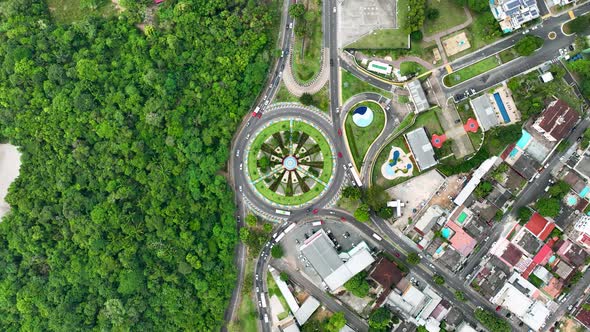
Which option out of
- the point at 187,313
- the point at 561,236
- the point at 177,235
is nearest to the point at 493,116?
the point at 561,236

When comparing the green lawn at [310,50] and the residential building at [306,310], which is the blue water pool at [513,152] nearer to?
the green lawn at [310,50]

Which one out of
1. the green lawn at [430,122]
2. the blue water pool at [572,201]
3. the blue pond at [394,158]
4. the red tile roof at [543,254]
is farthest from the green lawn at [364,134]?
the red tile roof at [543,254]

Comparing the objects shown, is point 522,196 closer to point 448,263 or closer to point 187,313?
point 448,263

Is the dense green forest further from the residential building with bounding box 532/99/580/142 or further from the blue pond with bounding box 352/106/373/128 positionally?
the residential building with bounding box 532/99/580/142

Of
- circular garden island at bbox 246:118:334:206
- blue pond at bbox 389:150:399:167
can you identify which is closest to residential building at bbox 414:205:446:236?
blue pond at bbox 389:150:399:167

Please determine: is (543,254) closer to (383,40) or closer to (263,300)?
(383,40)

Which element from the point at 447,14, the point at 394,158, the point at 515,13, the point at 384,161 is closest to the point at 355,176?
the point at 384,161
